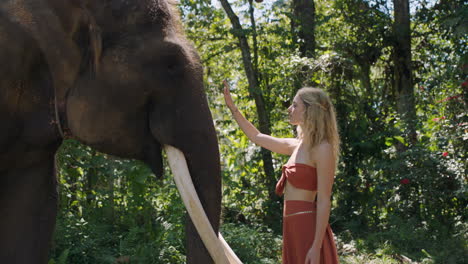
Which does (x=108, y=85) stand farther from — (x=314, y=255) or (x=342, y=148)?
(x=342, y=148)

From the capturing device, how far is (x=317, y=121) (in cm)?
355

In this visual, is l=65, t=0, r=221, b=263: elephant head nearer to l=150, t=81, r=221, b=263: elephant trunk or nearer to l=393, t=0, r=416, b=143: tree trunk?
l=150, t=81, r=221, b=263: elephant trunk

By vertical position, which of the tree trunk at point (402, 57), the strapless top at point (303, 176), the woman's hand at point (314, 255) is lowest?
the woman's hand at point (314, 255)

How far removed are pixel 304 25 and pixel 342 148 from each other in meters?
1.91

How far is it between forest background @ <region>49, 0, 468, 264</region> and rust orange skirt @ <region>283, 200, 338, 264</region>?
81.6 inches

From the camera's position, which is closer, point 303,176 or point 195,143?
point 195,143

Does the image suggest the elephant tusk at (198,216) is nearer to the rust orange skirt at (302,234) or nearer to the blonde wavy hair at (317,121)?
the rust orange skirt at (302,234)

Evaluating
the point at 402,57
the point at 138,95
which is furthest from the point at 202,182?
the point at 402,57

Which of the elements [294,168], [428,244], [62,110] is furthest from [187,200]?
[428,244]

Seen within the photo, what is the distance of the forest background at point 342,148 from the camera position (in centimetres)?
610

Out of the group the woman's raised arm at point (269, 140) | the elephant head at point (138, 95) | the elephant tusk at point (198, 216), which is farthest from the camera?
the woman's raised arm at point (269, 140)

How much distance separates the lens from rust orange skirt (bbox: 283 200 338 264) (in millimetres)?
3504

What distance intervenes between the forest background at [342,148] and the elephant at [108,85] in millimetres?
2854

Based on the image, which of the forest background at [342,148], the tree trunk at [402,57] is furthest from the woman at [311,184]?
the tree trunk at [402,57]
